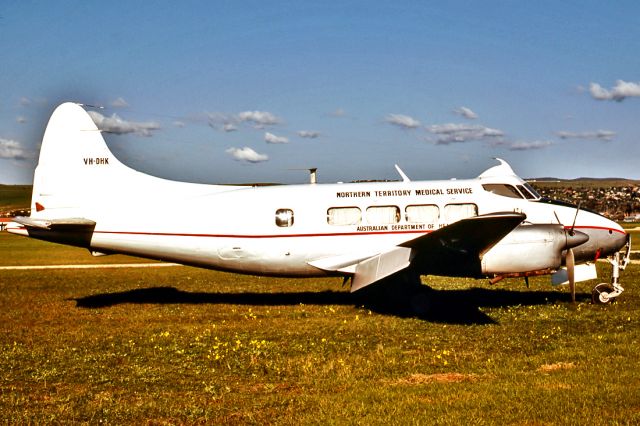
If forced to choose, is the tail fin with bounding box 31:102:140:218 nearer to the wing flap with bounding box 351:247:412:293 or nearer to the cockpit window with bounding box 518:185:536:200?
the wing flap with bounding box 351:247:412:293

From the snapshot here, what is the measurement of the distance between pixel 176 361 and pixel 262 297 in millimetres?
8519

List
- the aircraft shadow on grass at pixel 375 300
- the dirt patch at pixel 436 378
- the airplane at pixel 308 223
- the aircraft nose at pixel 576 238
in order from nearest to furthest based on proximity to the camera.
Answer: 1. the dirt patch at pixel 436 378
2. the aircraft nose at pixel 576 238
3. the aircraft shadow on grass at pixel 375 300
4. the airplane at pixel 308 223

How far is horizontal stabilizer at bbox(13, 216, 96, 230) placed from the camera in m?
16.3

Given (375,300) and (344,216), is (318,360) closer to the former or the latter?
(344,216)

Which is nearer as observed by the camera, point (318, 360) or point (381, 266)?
point (318, 360)

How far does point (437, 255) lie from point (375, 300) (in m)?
3.93

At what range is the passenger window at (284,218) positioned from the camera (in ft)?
54.0

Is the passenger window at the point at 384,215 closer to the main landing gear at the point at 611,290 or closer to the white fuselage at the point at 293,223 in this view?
the white fuselage at the point at 293,223

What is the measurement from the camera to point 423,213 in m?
16.3

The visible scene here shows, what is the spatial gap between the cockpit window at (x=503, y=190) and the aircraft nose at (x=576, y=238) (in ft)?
6.31

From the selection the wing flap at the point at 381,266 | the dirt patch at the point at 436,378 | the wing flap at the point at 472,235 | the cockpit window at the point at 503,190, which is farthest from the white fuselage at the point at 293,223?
the dirt patch at the point at 436,378

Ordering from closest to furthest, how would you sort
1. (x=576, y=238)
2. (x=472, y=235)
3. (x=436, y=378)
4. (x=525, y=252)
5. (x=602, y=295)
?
(x=436, y=378) < (x=472, y=235) < (x=525, y=252) < (x=576, y=238) < (x=602, y=295)

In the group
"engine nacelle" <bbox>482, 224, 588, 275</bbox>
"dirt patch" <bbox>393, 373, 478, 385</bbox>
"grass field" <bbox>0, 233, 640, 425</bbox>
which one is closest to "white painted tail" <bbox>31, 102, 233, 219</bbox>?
"grass field" <bbox>0, 233, 640, 425</bbox>

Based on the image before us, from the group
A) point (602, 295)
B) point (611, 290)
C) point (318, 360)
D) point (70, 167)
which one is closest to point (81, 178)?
point (70, 167)
